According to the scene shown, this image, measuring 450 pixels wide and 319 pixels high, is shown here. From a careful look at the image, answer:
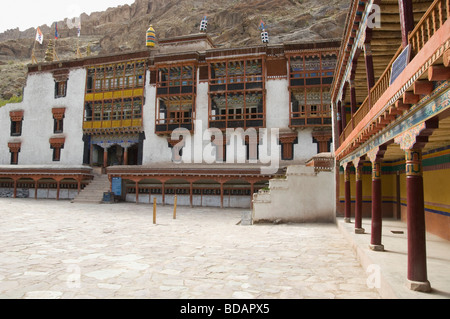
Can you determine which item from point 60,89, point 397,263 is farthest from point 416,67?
point 60,89

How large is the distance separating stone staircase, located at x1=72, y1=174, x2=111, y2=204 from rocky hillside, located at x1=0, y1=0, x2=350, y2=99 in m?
16.2

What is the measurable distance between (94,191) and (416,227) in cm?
2357

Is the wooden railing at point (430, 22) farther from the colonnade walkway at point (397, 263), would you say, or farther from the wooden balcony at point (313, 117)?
the wooden balcony at point (313, 117)

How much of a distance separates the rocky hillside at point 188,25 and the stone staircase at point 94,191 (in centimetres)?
1617

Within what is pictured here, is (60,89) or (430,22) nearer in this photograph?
(430,22)

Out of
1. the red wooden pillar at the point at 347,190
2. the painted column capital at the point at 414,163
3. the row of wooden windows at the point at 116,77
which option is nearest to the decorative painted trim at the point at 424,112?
the painted column capital at the point at 414,163

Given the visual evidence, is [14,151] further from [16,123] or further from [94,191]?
[94,191]

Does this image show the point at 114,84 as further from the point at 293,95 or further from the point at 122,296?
the point at 122,296

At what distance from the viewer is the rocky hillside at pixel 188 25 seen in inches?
1652

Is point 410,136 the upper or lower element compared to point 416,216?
upper

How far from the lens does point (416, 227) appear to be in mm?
4578

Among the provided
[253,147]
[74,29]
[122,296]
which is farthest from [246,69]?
[74,29]

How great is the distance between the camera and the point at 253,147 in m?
25.5
